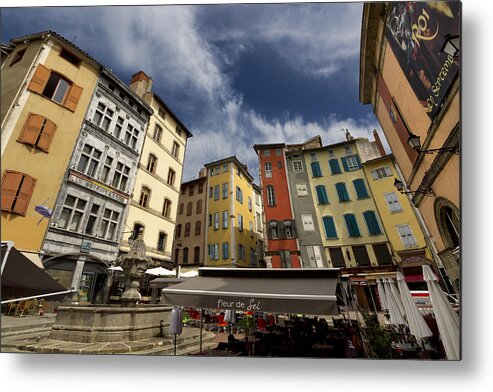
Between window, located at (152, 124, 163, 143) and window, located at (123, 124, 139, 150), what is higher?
window, located at (152, 124, 163, 143)

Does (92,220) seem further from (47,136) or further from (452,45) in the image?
(452,45)

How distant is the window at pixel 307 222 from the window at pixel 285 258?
215 cm

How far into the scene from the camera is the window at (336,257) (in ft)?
49.0

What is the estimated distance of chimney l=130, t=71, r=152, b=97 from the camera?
598 inches

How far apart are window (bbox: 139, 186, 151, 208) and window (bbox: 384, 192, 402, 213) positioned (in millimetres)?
15559

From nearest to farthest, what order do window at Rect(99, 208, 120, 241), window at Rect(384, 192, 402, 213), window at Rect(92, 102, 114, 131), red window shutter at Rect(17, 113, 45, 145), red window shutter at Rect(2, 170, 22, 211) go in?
red window shutter at Rect(2, 170, 22, 211)
red window shutter at Rect(17, 113, 45, 145)
window at Rect(99, 208, 120, 241)
window at Rect(92, 102, 114, 131)
window at Rect(384, 192, 402, 213)

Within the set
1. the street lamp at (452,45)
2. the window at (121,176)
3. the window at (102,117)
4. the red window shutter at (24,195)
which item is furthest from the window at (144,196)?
the street lamp at (452,45)

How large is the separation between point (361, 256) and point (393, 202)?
427 cm

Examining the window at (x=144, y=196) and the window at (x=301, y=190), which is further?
the window at (x=301, y=190)

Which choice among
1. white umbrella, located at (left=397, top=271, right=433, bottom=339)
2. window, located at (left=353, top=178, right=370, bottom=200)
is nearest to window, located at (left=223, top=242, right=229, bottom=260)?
window, located at (left=353, top=178, right=370, bottom=200)

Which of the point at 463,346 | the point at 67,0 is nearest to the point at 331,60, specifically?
the point at 67,0

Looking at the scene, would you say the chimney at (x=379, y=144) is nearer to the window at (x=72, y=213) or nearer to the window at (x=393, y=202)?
the window at (x=393, y=202)

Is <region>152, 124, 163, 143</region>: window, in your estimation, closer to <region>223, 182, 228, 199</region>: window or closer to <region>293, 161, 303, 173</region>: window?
<region>223, 182, 228, 199</region>: window

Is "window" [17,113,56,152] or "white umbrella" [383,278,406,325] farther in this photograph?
"window" [17,113,56,152]
